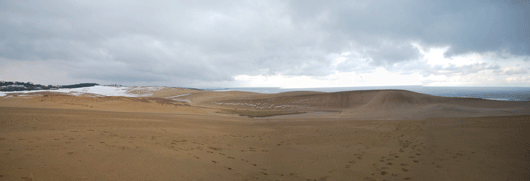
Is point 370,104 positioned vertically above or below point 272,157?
above

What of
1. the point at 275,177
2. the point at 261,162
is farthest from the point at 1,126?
the point at 275,177

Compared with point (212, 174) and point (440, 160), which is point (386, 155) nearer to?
point (440, 160)

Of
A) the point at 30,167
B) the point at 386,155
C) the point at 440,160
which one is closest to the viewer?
the point at 30,167

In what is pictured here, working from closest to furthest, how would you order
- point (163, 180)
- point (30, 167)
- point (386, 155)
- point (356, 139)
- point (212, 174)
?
point (30, 167) → point (163, 180) → point (212, 174) → point (386, 155) → point (356, 139)

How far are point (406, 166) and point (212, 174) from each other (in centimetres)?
461

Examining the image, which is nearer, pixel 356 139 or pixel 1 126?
pixel 1 126

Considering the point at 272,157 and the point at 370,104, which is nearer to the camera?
the point at 272,157

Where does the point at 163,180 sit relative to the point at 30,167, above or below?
below

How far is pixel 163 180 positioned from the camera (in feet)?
12.0

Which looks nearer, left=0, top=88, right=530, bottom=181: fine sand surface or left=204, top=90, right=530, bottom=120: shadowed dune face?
left=0, top=88, right=530, bottom=181: fine sand surface

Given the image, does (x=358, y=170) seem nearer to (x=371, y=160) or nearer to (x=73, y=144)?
(x=371, y=160)

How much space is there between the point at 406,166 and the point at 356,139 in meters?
3.20

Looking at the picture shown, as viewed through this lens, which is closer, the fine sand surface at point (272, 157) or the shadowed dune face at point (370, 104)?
the fine sand surface at point (272, 157)

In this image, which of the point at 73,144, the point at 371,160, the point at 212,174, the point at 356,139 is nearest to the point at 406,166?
the point at 371,160
